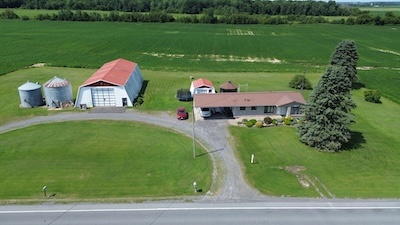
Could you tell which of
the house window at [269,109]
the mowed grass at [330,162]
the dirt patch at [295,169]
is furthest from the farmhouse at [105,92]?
the dirt patch at [295,169]

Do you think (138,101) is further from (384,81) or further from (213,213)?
(384,81)

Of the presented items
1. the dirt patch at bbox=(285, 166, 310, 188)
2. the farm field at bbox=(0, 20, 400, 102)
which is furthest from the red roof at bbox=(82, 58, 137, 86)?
the dirt patch at bbox=(285, 166, 310, 188)

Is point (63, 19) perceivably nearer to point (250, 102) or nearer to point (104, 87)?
point (104, 87)

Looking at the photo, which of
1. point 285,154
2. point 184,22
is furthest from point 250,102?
point 184,22

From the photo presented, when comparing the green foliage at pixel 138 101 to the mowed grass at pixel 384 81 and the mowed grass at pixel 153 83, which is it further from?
the mowed grass at pixel 384 81

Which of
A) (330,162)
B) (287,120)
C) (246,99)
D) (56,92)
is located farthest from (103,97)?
(330,162)
